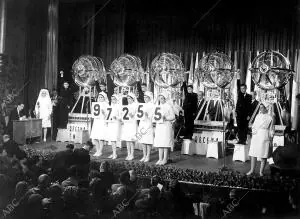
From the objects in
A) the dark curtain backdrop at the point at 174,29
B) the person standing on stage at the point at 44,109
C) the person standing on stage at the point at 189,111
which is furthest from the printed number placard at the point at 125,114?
the dark curtain backdrop at the point at 174,29

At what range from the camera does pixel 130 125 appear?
480 inches

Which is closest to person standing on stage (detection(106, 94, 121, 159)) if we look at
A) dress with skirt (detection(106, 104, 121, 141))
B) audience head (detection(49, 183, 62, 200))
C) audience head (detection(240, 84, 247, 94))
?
dress with skirt (detection(106, 104, 121, 141))

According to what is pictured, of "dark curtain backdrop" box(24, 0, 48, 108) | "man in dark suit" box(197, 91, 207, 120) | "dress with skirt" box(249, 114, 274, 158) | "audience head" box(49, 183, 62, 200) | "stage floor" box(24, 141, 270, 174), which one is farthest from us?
"dark curtain backdrop" box(24, 0, 48, 108)

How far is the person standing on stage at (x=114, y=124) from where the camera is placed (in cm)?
1212

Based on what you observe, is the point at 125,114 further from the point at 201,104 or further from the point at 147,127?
the point at 201,104

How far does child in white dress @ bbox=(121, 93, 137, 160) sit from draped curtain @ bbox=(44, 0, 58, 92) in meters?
4.32

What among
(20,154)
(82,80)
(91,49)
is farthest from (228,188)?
(91,49)

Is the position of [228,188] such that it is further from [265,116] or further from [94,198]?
[94,198]

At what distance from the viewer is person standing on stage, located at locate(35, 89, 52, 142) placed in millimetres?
15031

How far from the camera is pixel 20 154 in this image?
9.22 m

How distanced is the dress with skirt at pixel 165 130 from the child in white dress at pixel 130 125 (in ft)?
2.56

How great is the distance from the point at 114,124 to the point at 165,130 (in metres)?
1.58

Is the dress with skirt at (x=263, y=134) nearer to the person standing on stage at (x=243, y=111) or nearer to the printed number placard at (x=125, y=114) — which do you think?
the person standing on stage at (x=243, y=111)

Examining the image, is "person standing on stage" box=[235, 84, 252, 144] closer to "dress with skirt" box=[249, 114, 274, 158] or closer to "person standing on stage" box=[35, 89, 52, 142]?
"dress with skirt" box=[249, 114, 274, 158]
